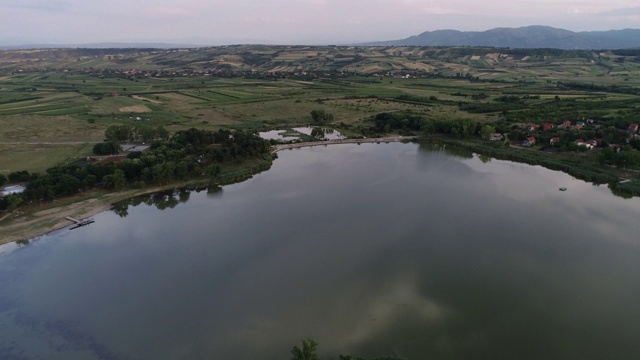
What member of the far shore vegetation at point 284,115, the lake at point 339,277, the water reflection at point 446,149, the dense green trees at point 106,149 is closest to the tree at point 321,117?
the far shore vegetation at point 284,115

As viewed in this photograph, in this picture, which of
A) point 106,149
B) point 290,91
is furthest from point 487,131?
point 290,91

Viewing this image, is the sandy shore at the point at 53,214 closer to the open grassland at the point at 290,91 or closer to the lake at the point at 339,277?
the lake at the point at 339,277

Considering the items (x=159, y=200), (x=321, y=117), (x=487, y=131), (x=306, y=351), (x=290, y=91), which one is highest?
(x=306, y=351)

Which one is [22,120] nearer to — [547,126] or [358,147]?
[358,147]

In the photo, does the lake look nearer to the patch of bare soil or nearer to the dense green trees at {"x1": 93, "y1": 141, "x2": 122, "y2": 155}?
the dense green trees at {"x1": 93, "y1": 141, "x2": 122, "y2": 155}

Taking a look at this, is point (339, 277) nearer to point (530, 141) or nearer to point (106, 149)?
point (106, 149)

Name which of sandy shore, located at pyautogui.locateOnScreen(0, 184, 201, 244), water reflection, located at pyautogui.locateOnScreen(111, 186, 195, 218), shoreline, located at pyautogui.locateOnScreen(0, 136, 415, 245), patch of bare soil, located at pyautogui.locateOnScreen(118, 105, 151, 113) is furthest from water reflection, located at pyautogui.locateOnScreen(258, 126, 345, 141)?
patch of bare soil, located at pyautogui.locateOnScreen(118, 105, 151, 113)
